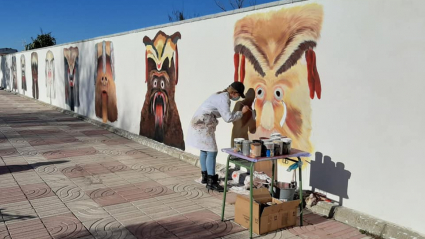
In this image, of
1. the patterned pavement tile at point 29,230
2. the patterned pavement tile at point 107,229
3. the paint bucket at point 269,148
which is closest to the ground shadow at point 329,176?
the paint bucket at point 269,148

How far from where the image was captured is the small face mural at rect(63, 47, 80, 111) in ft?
50.8

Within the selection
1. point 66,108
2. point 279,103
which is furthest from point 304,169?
point 66,108

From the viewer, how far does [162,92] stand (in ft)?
30.1

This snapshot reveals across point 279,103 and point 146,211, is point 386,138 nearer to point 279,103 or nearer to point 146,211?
point 279,103

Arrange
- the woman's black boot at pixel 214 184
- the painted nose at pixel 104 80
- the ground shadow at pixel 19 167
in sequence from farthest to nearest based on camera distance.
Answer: the painted nose at pixel 104 80 < the ground shadow at pixel 19 167 < the woman's black boot at pixel 214 184

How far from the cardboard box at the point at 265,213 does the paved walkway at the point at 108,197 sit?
11cm

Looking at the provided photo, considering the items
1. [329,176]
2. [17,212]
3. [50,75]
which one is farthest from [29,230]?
[50,75]

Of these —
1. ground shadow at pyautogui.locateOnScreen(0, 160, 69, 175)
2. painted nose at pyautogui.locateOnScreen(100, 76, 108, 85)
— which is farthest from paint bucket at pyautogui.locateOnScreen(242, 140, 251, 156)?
painted nose at pyautogui.locateOnScreen(100, 76, 108, 85)

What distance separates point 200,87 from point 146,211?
10.8 feet

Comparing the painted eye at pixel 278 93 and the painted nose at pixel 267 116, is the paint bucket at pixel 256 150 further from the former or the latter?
the painted nose at pixel 267 116

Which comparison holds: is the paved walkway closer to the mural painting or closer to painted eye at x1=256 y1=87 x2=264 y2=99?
painted eye at x1=256 y1=87 x2=264 y2=99

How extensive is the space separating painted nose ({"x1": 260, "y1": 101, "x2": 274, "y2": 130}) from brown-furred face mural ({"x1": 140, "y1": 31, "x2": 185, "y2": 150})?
2.73m

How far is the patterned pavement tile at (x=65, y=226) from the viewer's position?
436 centimetres

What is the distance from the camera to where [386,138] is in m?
4.41
